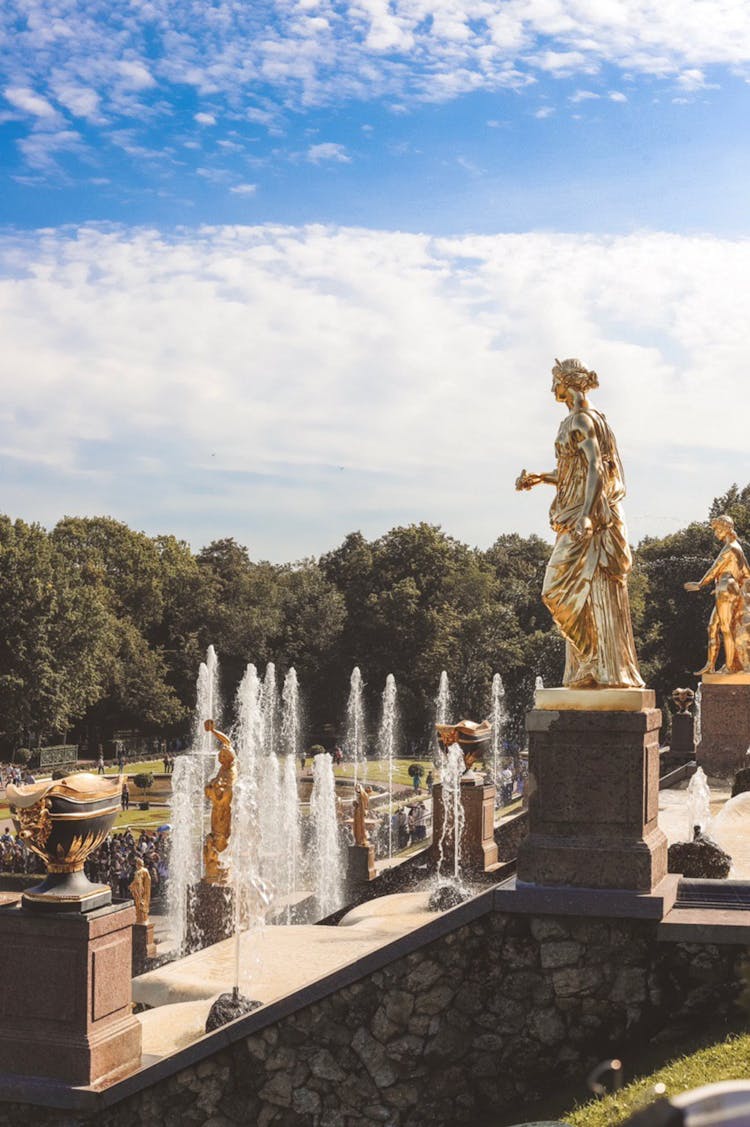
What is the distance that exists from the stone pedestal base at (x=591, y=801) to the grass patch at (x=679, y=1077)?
3.73 feet

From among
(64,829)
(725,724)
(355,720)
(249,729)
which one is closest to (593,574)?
(64,829)

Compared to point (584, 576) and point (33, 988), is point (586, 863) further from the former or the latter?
point (33, 988)

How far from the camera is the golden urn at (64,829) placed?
718 centimetres

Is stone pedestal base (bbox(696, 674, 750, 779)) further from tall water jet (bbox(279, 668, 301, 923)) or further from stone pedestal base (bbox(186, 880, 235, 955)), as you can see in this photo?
stone pedestal base (bbox(186, 880, 235, 955))

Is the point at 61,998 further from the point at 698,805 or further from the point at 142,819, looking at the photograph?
the point at 142,819

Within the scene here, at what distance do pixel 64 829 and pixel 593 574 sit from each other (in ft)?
12.7

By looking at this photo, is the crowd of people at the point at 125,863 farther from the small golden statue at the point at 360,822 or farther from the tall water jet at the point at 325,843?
the small golden statue at the point at 360,822

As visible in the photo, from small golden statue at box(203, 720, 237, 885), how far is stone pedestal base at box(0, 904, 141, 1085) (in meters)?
7.77

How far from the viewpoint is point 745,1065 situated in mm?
6141

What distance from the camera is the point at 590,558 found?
7984 mm

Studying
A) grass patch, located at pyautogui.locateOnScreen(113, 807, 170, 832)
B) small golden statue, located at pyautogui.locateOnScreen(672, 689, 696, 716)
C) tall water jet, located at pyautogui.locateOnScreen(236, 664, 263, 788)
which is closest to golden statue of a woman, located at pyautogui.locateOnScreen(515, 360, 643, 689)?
small golden statue, located at pyautogui.locateOnScreen(672, 689, 696, 716)

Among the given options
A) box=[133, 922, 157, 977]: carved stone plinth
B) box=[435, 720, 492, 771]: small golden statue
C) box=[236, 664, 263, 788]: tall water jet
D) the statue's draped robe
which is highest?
the statue's draped robe

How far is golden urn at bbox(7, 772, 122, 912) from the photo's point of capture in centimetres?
718

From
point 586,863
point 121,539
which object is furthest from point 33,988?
point 121,539
